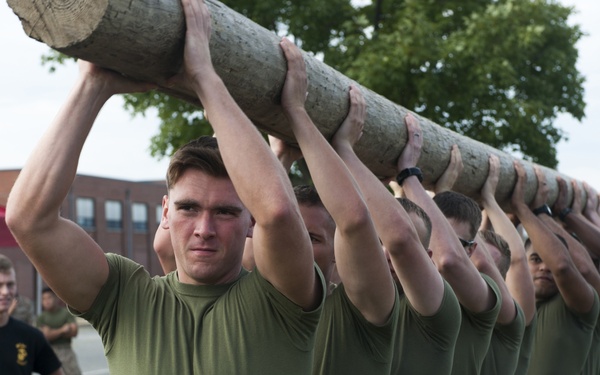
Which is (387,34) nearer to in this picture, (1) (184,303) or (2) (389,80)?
(2) (389,80)

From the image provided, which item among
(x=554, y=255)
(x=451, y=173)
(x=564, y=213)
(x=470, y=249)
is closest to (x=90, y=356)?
(x=564, y=213)

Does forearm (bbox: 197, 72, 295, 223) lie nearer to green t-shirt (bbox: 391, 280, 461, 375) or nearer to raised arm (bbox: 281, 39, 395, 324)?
raised arm (bbox: 281, 39, 395, 324)

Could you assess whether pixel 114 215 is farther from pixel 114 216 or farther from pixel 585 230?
pixel 585 230

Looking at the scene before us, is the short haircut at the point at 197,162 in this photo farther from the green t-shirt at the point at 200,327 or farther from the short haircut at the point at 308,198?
the short haircut at the point at 308,198

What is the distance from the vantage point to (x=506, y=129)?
52.2 feet

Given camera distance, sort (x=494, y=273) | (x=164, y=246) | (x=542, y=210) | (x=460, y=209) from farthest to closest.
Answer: (x=542, y=210)
(x=494, y=273)
(x=460, y=209)
(x=164, y=246)

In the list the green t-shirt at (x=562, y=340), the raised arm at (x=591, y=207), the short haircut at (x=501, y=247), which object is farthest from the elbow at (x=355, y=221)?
the raised arm at (x=591, y=207)

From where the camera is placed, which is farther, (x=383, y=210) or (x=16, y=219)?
(x=383, y=210)

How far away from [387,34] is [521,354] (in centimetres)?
976

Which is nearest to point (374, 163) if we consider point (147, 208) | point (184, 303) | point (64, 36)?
point (184, 303)

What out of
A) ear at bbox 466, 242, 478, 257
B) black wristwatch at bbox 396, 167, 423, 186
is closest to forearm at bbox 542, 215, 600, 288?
ear at bbox 466, 242, 478, 257

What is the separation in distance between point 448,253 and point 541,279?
2.57 m

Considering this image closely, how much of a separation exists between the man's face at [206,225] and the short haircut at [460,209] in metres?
2.16

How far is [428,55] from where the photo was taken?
46.2 feet
